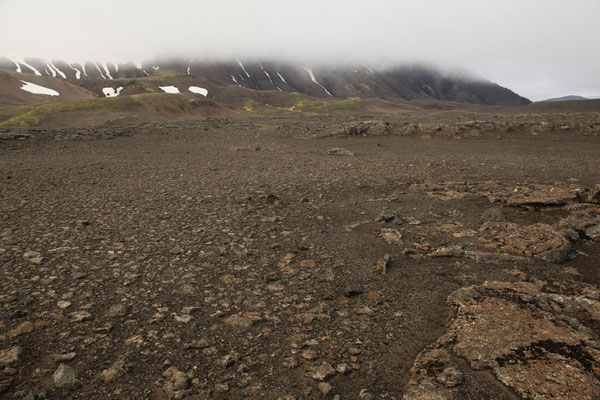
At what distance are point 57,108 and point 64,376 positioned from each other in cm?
4976

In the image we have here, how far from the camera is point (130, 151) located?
20031 mm

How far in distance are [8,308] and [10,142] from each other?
21.9 meters

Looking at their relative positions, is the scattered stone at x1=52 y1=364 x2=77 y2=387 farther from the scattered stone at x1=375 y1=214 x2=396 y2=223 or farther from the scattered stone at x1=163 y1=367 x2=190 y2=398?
the scattered stone at x1=375 y1=214 x2=396 y2=223

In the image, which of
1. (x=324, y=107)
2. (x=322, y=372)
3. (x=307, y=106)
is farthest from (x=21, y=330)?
(x=307, y=106)

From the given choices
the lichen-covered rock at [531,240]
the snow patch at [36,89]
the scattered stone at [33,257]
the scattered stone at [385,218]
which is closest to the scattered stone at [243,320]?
the scattered stone at [33,257]

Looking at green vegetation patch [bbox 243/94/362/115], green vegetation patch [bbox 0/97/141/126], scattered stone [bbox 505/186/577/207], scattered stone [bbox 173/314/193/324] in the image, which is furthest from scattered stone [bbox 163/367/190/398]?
green vegetation patch [bbox 243/94/362/115]

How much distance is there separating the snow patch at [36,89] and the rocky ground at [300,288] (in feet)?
292

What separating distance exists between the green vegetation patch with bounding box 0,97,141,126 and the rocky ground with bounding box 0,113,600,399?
31.5 meters

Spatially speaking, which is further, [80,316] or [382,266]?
[382,266]

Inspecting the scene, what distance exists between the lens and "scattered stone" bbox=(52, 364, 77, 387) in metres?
3.54

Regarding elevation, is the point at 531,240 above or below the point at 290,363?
above

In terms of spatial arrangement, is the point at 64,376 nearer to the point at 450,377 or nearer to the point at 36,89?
the point at 450,377

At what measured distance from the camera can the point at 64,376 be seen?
3.61 meters

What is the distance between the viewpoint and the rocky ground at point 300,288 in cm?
359
